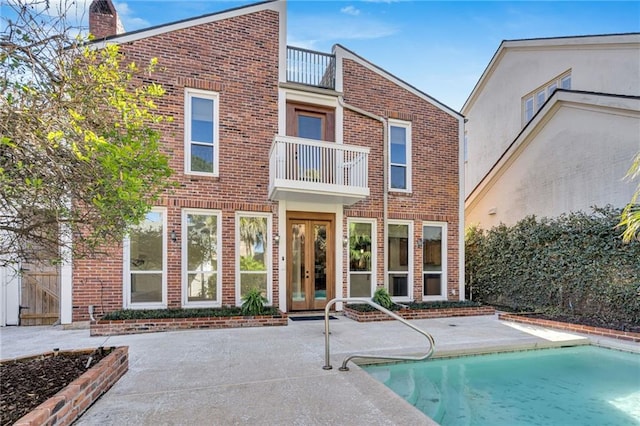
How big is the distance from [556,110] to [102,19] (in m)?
12.5

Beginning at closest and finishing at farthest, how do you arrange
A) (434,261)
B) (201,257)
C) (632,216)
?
(632,216), (201,257), (434,261)

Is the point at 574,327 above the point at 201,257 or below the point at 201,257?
below

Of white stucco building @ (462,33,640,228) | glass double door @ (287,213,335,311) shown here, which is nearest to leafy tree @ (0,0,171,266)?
glass double door @ (287,213,335,311)

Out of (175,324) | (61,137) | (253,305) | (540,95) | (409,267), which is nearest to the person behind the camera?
(61,137)

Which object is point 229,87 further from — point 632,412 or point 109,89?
point 632,412

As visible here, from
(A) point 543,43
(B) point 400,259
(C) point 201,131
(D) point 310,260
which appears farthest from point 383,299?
(A) point 543,43

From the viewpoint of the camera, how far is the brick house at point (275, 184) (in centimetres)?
762

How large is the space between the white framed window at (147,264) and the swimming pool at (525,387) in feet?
16.9

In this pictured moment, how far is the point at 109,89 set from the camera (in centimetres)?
305

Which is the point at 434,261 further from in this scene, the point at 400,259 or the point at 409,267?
the point at 400,259

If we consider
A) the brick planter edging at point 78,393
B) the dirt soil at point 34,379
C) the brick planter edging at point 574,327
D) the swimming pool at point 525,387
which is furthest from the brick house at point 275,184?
the swimming pool at point 525,387

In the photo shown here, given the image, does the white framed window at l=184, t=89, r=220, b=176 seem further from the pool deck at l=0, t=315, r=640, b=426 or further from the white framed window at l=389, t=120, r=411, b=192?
the white framed window at l=389, t=120, r=411, b=192

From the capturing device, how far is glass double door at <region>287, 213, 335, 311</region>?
8.70 metres

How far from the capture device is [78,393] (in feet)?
10.3
